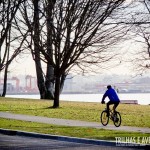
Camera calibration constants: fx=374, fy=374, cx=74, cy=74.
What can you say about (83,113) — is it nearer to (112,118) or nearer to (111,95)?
(112,118)

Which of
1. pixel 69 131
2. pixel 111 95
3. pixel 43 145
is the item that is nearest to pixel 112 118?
pixel 111 95

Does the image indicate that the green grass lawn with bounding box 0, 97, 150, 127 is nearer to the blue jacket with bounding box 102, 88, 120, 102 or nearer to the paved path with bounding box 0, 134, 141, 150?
the blue jacket with bounding box 102, 88, 120, 102

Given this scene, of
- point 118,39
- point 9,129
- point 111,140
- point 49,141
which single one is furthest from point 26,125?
point 118,39

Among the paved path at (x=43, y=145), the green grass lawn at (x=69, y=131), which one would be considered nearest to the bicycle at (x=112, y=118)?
the green grass lawn at (x=69, y=131)

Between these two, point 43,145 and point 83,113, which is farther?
point 83,113

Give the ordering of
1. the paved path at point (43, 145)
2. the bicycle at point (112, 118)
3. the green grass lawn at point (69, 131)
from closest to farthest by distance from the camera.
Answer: the paved path at point (43, 145), the green grass lawn at point (69, 131), the bicycle at point (112, 118)

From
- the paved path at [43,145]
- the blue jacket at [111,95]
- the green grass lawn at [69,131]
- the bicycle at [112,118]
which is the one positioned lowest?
the paved path at [43,145]

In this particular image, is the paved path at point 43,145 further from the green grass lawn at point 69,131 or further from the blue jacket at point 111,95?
the blue jacket at point 111,95

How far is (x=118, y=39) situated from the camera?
89.4 feet

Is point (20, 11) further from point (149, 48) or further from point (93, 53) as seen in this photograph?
point (149, 48)

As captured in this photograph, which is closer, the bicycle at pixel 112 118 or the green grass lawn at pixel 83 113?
the bicycle at pixel 112 118

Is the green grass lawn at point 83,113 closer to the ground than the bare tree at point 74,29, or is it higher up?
closer to the ground

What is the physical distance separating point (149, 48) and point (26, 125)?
1461 inches

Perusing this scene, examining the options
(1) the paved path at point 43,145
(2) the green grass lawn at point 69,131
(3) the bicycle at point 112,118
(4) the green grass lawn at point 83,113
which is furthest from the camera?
(4) the green grass lawn at point 83,113
